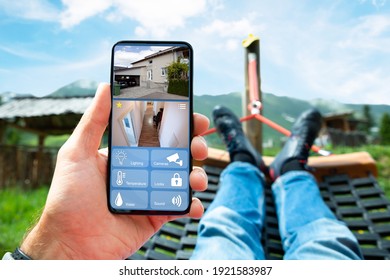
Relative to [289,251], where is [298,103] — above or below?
above

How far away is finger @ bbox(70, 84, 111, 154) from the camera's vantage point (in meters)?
0.37

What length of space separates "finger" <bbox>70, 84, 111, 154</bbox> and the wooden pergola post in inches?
25.6

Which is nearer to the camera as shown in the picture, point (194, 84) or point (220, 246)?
point (194, 84)

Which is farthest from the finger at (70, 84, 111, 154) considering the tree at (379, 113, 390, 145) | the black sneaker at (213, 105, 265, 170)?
the tree at (379, 113, 390, 145)

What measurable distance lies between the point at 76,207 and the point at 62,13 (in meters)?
0.35

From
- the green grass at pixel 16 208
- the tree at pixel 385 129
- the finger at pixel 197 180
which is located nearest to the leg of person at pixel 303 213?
the finger at pixel 197 180

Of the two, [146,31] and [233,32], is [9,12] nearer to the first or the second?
[146,31]

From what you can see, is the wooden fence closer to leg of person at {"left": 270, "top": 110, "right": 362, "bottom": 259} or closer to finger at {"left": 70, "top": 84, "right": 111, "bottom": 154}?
leg of person at {"left": 270, "top": 110, "right": 362, "bottom": 259}

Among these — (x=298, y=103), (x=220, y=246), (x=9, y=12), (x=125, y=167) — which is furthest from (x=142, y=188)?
(x=298, y=103)

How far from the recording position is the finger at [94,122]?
37 centimetres

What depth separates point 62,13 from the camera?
606mm

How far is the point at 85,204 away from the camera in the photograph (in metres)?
0.38

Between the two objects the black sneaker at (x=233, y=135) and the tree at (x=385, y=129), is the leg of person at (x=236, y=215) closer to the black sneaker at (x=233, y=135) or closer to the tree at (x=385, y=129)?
the black sneaker at (x=233, y=135)

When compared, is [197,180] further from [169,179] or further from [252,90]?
[252,90]
